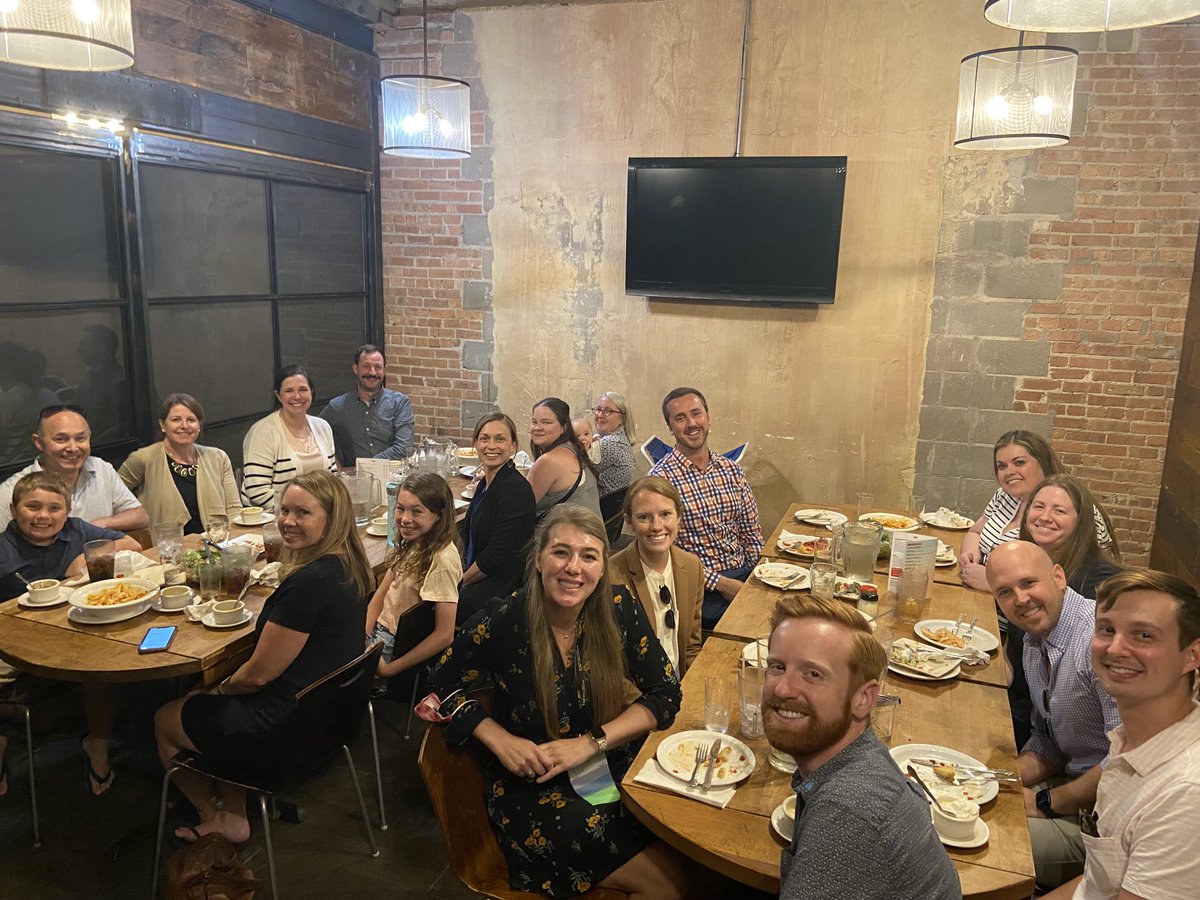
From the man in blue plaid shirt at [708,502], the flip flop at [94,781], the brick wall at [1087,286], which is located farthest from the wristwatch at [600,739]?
the brick wall at [1087,286]

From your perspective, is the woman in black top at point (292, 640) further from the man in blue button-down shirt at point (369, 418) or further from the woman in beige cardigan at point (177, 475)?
the man in blue button-down shirt at point (369, 418)

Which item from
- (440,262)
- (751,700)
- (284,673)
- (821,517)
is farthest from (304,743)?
(440,262)

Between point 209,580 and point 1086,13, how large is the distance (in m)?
3.12

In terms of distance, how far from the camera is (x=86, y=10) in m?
2.30

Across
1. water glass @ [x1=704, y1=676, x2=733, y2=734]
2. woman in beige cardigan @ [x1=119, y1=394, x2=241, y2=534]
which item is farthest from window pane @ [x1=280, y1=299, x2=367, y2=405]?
water glass @ [x1=704, y1=676, x2=733, y2=734]

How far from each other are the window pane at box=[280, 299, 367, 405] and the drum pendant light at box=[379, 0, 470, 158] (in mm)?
→ 1475

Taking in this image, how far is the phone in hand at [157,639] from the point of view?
103 inches

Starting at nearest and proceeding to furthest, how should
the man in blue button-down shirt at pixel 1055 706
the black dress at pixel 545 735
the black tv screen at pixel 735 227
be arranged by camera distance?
1. the black dress at pixel 545 735
2. the man in blue button-down shirt at pixel 1055 706
3. the black tv screen at pixel 735 227

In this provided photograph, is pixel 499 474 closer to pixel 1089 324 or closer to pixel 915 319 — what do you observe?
pixel 915 319

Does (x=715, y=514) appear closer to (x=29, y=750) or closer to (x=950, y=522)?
(x=950, y=522)

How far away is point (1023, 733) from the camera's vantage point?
2.84m

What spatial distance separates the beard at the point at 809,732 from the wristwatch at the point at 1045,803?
1209 mm

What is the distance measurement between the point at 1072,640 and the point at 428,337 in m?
5.09

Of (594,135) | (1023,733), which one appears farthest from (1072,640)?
(594,135)
